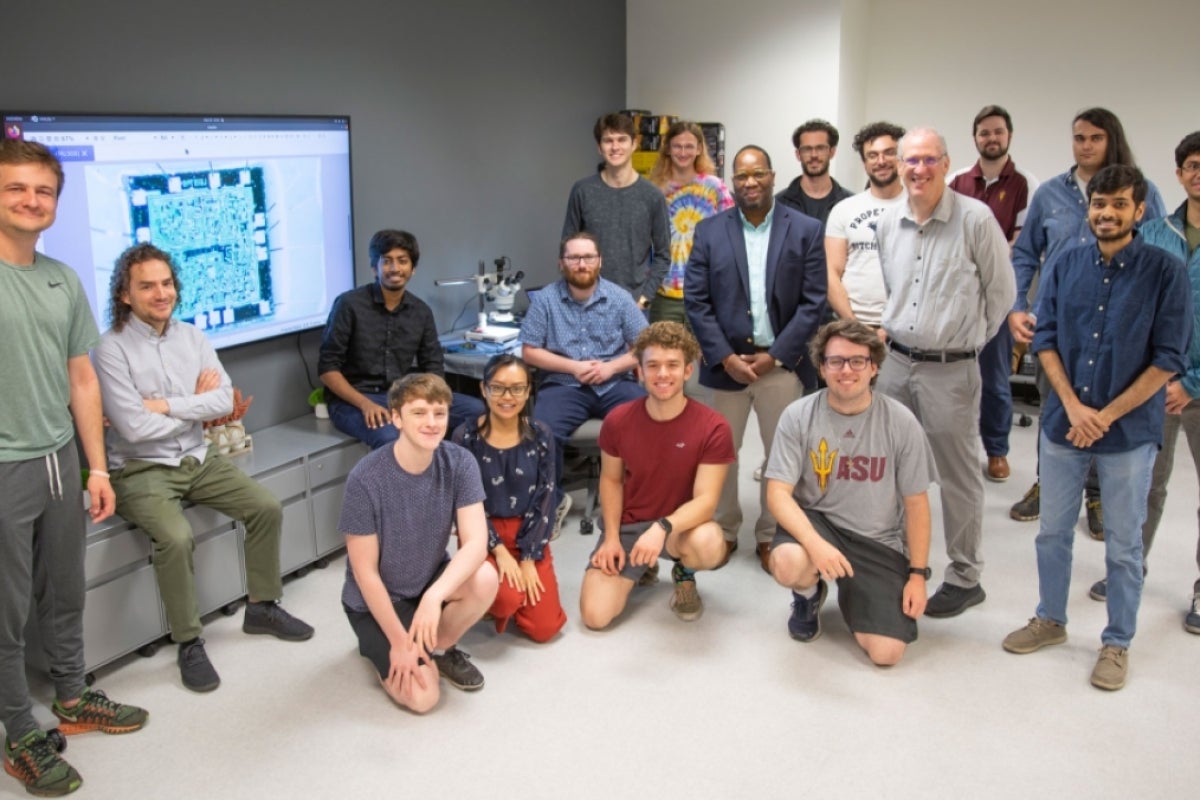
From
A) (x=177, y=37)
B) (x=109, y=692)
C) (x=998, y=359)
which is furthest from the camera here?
(x=998, y=359)

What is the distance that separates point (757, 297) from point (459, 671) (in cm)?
170

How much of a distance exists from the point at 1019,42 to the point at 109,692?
5582 millimetres

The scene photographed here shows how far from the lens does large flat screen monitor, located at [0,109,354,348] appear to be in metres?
3.18

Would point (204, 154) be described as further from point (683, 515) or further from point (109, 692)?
point (683, 515)

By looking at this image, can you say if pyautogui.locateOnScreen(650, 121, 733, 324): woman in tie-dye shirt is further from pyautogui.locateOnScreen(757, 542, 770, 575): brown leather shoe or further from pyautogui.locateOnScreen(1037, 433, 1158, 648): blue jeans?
pyautogui.locateOnScreen(1037, 433, 1158, 648): blue jeans

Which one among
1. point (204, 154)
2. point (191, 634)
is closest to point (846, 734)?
point (191, 634)

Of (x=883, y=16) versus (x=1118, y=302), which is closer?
(x=1118, y=302)

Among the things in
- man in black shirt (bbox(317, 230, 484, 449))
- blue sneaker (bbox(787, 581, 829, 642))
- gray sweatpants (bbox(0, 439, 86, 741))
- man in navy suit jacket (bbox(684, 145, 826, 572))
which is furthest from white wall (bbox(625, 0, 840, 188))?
gray sweatpants (bbox(0, 439, 86, 741))

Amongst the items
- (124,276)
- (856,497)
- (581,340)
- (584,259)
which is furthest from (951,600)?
(124,276)

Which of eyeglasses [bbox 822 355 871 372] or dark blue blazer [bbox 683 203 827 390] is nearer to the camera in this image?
eyeglasses [bbox 822 355 871 372]

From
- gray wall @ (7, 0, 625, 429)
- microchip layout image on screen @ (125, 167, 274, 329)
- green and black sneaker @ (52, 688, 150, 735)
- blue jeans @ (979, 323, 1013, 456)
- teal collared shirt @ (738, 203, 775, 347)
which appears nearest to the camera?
green and black sneaker @ (52, 688, 150, 735)

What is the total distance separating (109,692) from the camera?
2.93 meters

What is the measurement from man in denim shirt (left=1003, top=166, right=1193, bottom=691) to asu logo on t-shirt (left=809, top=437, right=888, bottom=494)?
49 centimetres

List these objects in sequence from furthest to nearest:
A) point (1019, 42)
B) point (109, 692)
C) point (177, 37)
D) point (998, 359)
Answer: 1. point (1019, 42)
2. point (998, 359)
3. point (177, 37)
4. point (109, 692)
